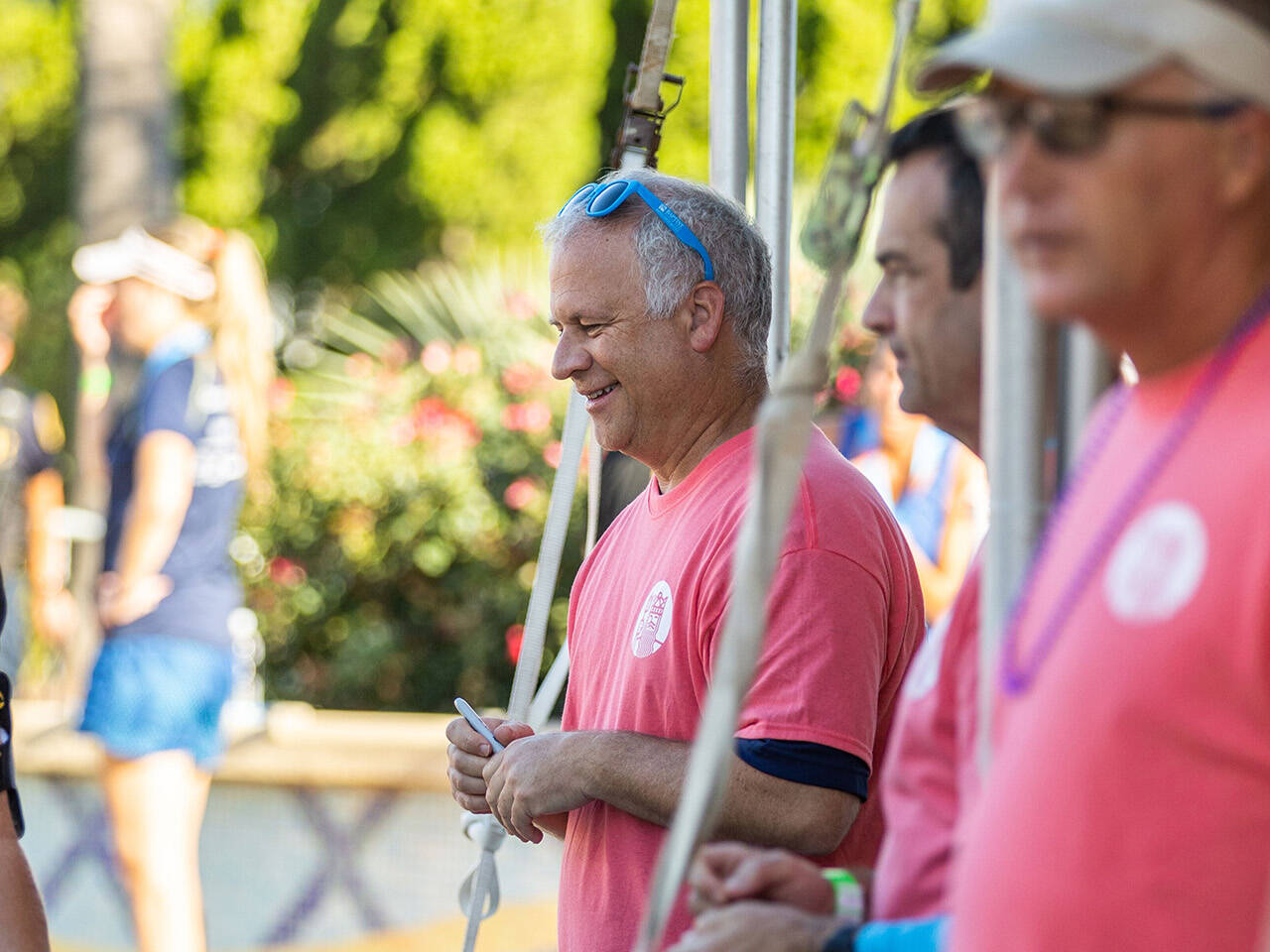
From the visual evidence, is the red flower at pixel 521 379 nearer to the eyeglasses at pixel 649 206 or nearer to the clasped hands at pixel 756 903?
the eyeglasses at pixel 649 206

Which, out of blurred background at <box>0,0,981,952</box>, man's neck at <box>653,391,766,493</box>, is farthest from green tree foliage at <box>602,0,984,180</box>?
man's neck at <box>653,391,766,493</box>

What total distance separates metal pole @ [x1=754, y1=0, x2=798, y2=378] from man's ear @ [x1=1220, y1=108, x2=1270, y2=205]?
1.22 meters

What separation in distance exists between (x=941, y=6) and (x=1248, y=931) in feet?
41.6

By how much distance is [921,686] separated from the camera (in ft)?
4.09

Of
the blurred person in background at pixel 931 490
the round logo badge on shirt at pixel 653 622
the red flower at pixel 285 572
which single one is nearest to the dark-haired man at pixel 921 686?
the round logo badge on shirt at pixel 653 622

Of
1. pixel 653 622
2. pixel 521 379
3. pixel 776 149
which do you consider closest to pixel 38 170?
pixel 521 379

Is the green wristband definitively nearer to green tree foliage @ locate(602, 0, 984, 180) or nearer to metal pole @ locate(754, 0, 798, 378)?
metal pole @ locate(754, 0, 798, 378)

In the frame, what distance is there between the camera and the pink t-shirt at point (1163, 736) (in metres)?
0.92

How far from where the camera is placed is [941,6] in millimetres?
12734

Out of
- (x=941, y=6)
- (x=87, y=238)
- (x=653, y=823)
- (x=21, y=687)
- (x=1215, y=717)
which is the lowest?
(x=21, y=687)

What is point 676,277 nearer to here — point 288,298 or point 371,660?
point 371,660

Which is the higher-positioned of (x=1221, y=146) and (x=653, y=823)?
(x=1221, y=146)

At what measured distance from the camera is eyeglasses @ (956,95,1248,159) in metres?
0.96

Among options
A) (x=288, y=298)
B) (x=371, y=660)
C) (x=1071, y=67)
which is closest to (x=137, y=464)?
(x=371, y=660)
